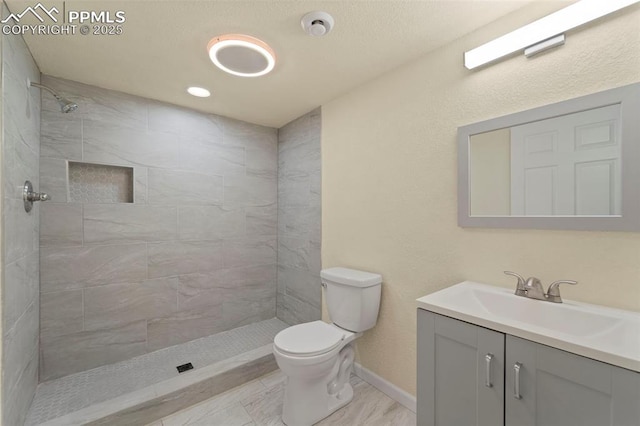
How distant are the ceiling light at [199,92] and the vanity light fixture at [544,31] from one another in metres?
1.81

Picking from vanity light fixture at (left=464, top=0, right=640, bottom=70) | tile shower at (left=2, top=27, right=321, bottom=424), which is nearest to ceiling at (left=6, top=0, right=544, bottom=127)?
vanity light fixture at (left=464, top=0, right=640, bottom=70)

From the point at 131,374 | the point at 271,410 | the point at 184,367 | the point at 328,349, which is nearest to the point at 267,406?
the point at 271,410

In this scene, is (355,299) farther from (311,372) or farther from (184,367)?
(184,367)

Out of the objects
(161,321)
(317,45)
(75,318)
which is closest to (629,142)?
(317,45)

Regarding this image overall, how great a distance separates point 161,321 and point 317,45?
2456 mm

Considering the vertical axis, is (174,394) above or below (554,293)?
below

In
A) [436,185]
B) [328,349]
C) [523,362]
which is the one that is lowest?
[328,349]

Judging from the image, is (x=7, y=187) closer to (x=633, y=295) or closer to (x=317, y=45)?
(x=317, y=45)

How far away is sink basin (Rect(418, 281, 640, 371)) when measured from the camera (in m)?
0.82

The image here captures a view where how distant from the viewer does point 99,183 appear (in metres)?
2.13

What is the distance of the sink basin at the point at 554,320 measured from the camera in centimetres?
82

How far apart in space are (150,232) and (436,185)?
2246mm

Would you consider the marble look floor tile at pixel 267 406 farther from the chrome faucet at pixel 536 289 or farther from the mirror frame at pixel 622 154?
the mirror frame at pixel 622 154

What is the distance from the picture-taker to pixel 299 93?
2.18 metres
